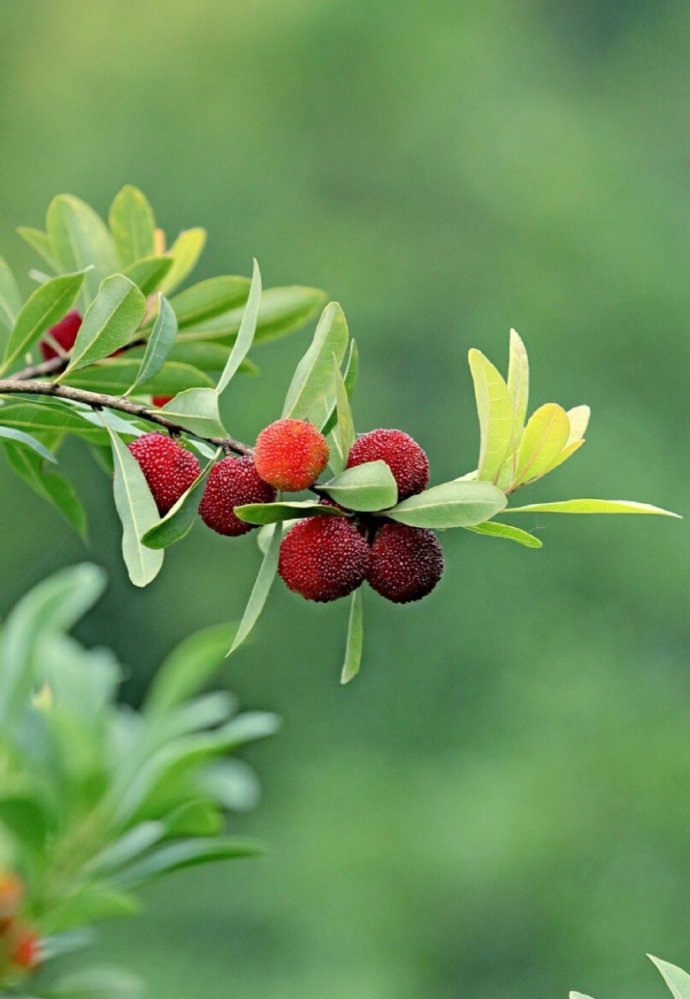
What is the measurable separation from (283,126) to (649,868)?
6047mm

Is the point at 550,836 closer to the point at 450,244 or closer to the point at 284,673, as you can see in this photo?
the point at 284,673

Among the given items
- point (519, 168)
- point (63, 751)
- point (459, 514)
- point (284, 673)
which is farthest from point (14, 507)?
point (459, 514)

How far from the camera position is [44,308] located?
830 mm

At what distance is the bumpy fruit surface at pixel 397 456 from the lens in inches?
26.3

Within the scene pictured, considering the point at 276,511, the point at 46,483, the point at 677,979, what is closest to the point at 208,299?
the point at 46,483

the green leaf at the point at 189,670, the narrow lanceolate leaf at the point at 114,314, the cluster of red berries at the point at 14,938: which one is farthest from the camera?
the green leaf at the point at 189,670

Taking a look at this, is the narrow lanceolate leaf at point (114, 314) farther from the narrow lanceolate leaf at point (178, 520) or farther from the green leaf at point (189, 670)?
the green leaf at point (189, 670)

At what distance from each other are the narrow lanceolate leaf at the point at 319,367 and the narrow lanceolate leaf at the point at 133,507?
72mm

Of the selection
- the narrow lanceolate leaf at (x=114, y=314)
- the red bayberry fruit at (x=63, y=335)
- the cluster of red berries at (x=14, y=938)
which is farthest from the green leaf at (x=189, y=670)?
the narrow lanceolate leaf at (x=114, y=314)

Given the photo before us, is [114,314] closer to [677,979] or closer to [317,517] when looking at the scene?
[317,517]

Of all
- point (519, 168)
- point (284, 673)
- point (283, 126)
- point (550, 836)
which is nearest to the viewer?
point (550, 836)

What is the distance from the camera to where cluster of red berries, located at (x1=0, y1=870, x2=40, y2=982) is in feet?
3.41

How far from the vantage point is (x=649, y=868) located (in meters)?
8.88

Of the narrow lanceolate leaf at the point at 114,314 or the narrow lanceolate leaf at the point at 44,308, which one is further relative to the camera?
the narrow lanceolate leaf at the point at 44,308
